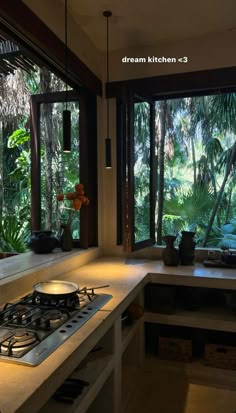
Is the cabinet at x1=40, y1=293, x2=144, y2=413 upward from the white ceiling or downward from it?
downward

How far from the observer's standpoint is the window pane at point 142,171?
274 centimetres

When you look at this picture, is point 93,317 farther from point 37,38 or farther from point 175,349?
point 37,38

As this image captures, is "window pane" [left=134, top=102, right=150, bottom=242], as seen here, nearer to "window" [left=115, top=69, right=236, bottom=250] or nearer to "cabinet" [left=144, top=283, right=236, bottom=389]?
"window" [left=115, top=69, right=236, bottom=250]

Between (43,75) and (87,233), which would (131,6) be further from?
(87,233)

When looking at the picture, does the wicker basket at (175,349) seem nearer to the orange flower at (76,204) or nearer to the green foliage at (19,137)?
the orange flower at (76,204)

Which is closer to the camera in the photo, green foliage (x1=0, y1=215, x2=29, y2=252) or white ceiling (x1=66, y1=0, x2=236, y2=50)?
white ceiling (x1=66, y1=0, x2=236, y2=50)

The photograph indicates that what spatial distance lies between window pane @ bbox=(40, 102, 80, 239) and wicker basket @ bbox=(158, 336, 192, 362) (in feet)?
4.26

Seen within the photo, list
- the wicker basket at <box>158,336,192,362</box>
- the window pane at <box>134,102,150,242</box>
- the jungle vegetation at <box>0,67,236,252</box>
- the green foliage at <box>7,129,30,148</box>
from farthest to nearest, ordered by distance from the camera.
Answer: the green foliage at <box>7,129,30,148</box>
the jungle vegetation at <box>0,67,236,252</box>
the window pane at <box>134,102,150,242</box>
the wicker basket at <box>158,336,192,362</box>

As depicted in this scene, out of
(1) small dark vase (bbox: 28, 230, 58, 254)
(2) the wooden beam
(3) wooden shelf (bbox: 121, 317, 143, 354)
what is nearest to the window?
(2) the wooden beam

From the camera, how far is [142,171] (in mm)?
2820

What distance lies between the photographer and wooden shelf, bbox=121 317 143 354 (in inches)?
77.7

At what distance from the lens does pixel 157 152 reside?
327 centimetres

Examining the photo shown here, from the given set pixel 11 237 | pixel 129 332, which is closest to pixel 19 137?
pixel 11 237

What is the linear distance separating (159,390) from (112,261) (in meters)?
1.01
